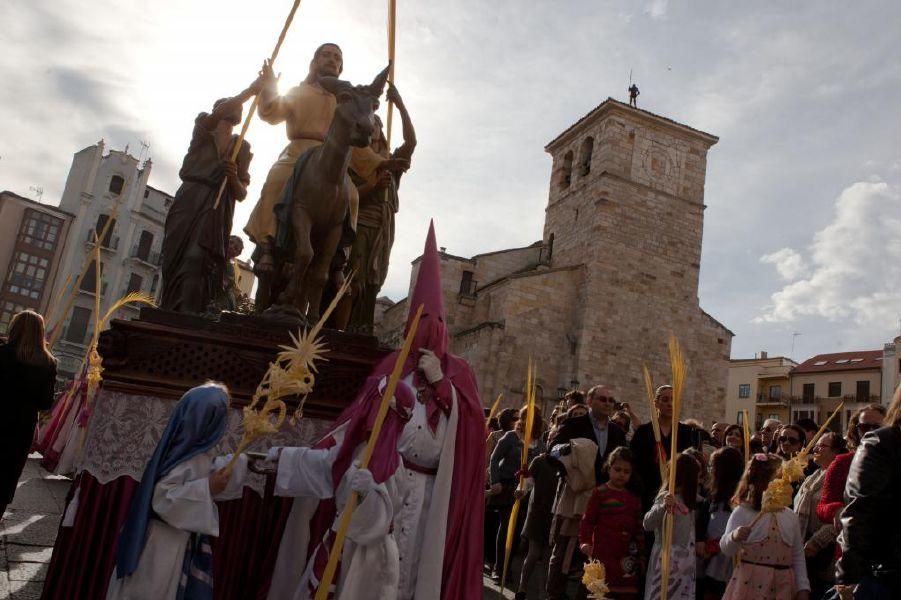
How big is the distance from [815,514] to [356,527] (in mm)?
4134

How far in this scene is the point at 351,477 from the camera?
3293 mm

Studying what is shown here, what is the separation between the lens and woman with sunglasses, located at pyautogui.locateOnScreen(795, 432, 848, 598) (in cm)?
528

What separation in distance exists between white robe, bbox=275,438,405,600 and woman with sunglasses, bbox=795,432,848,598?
Result: 334 centimetres

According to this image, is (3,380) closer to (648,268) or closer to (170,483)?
(170,483)

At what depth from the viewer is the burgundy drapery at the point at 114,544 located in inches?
152

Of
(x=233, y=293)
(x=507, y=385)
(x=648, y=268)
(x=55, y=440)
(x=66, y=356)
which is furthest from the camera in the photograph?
(x=66, y=356)

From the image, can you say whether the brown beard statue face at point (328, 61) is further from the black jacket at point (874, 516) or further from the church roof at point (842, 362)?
the church roof at point (842, 362)

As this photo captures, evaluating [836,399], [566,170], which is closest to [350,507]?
[566,170]

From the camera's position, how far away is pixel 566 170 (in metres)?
33.9

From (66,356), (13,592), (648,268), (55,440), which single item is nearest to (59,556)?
(13,592)

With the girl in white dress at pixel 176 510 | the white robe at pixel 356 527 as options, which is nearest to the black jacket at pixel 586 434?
the white robe at pixel 356 527

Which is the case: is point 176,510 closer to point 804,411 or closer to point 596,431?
point 596,431

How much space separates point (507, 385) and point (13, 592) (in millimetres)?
23539

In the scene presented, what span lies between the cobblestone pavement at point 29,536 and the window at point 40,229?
119 feet
